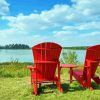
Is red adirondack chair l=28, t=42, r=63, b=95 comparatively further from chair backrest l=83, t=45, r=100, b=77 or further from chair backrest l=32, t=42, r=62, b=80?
chair backrest l=83, t=45, r=100, b=77

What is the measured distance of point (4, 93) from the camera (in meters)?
8.78

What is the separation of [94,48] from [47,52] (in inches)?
53.5

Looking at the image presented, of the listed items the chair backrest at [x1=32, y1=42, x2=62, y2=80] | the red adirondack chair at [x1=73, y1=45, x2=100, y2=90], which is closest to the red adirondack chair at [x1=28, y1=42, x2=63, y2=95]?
the chair backrest at [x1=32, y1=42, x2=62, y2=80]

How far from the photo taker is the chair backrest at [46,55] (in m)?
8.61

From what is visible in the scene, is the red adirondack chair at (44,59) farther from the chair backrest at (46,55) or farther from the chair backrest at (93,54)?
the chair backrest at (93,54)

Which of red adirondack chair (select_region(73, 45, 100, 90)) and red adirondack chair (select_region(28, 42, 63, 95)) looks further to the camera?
red adirondack chair (select_region(73, 45, 100, 90))

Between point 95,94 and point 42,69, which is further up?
point 42,69

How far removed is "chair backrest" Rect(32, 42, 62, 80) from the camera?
8609 mm

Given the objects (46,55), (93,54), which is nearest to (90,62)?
(93,54)

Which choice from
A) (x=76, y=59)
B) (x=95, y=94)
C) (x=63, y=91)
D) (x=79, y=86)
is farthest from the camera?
(x=76, y=59)

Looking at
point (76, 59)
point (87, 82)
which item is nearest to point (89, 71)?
point (87, 82)

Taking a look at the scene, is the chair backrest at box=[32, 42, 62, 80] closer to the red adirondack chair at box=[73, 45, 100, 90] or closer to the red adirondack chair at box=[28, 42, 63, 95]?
the red adirondack chair at box=[28, 42, 63, 95]

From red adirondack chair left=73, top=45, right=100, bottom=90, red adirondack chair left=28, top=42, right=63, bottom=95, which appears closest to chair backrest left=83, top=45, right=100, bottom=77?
red adirondack chair left=73, top=45, right=100, bottom=90

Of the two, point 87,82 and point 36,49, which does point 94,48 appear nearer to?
point 87,82
